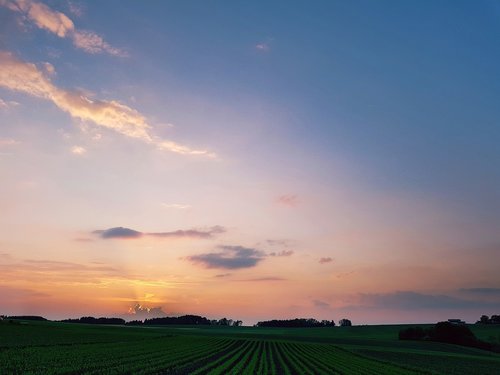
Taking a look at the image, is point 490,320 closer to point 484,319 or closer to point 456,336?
point 484,319

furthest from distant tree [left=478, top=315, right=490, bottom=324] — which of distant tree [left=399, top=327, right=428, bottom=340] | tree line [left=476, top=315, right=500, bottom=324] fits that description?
distant tree [left=399, top=327, right=428, bottom=340]

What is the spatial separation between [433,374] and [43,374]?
33534 mm

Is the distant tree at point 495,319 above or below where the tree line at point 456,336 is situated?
above

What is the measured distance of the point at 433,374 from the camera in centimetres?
4288

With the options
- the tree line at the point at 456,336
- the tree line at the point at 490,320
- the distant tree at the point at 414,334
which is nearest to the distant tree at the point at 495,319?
the tree line at the point at 490,320

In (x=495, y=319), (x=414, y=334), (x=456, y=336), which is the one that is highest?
(x=495, y=319)

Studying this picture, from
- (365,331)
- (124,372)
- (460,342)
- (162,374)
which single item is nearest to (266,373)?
(162,374)

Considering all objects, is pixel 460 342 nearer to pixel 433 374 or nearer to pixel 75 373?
pixel 433 374

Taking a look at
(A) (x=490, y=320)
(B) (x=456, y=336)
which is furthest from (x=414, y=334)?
(A) (x=490, y=320)

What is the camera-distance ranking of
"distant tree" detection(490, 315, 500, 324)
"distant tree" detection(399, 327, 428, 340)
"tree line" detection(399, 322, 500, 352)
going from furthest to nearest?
"distant tree" detection(490, 315, 500, 324), "distant tree" detection(399, 327, 428, 340), "tree line" detection(399, 322, 500, 352)

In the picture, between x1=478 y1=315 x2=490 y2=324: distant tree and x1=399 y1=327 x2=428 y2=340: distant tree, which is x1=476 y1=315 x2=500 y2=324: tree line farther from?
x1=399 y1=327 x2=428 y2=340: distant tree

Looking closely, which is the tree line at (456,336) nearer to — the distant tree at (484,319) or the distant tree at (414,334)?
the distant tree at (414,334)

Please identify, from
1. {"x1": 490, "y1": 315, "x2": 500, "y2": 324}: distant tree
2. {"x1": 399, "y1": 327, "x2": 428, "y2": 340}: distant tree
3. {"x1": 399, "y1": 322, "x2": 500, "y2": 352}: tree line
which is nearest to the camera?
{"x1": 399, "y1": 322, "x2": 500, "y2": 352}: tree line

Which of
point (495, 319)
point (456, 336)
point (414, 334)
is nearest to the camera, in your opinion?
point (456, 336)
